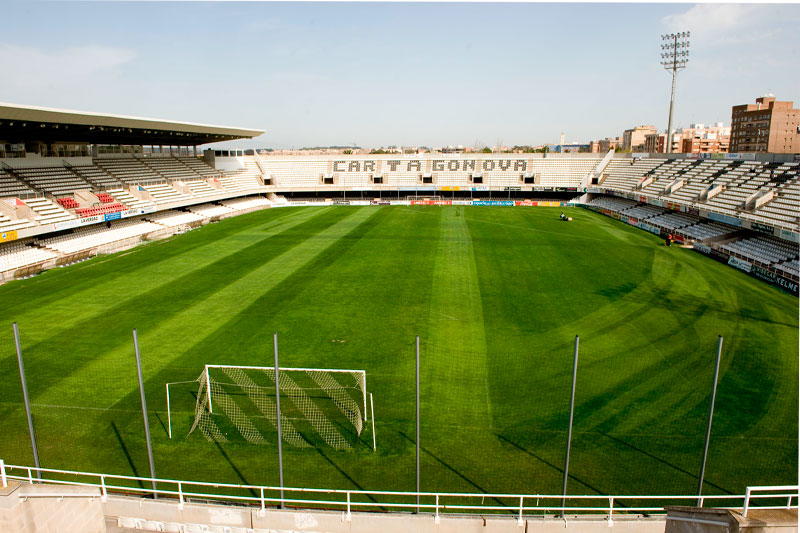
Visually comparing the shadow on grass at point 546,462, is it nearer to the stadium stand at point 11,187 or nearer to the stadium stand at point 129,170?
the stadium stand at point 11,187

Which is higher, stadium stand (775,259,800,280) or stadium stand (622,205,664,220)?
stadium stand (622,205,664,220)

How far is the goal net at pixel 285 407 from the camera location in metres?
11.3

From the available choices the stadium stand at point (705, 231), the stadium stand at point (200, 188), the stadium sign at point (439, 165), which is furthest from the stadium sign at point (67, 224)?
the stadium stand at point (705, 231)

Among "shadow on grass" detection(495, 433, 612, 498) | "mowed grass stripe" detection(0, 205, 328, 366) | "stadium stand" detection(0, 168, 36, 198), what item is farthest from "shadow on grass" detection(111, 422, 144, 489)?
"stadium stand" detection(0, 168, 36, 198)

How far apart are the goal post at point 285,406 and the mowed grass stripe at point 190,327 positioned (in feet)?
5.94

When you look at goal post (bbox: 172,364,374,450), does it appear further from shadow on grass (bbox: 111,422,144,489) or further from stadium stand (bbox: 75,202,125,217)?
stadium stand (bbox: 75,202,125,217)

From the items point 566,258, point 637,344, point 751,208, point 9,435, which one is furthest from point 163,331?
point 751,208

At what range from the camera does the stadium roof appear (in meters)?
26.1

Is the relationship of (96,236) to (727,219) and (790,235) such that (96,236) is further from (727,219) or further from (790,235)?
(790,235)

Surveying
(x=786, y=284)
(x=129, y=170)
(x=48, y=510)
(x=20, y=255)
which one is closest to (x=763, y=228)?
(x=786, y=284)

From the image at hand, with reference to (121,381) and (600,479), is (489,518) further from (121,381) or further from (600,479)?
(121,381)

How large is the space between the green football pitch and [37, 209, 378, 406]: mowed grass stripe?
3.6 inches

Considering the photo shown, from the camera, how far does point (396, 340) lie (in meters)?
16.4

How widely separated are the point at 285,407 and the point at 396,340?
197 inches
